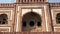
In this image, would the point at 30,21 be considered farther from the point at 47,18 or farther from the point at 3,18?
the point at 3,18

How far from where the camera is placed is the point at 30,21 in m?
15.0

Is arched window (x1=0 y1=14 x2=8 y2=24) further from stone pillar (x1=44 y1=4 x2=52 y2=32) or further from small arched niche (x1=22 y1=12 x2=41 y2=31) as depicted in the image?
stone pillar (x1=44 y1=4 x2=52 y2=32)

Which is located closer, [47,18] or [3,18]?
[47,18]

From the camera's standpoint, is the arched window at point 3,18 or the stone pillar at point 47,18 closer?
the stone pillar at point 47,18

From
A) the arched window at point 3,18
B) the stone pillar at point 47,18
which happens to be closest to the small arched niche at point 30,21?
the stone pillar at point 47,18

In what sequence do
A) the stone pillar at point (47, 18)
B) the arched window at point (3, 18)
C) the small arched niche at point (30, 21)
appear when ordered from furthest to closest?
the arched window at point (3, 18) → the small arched niche at point (30, 21) → the stone pillar at point (47, 18)

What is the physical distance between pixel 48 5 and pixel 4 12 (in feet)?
13.4

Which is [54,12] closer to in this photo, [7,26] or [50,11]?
[50,11]

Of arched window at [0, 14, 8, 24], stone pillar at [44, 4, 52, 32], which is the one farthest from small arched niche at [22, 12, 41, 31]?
arched window at [0, 14, 8, 24]

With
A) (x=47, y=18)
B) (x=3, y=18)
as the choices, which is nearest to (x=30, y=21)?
(x=47, y=18)

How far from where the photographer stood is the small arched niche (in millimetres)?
14828

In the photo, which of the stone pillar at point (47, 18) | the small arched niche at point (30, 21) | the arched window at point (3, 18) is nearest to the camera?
the stone pillar at point (47, 18)

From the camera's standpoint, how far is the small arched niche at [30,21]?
48.6ft

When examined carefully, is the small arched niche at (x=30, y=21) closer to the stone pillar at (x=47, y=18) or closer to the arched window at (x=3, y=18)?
the stone pillar at (x=47, y=18)
